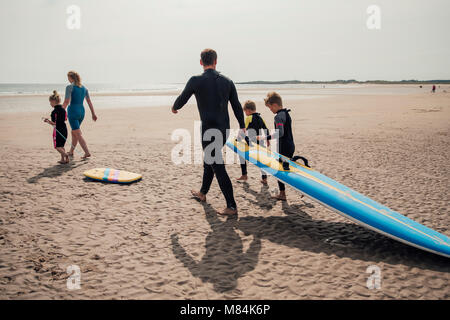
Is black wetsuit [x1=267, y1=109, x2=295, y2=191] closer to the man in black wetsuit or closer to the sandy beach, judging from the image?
the man in black wetsuit

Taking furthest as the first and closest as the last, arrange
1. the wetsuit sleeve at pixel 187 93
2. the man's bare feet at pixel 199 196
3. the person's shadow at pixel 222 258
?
1. the man's bare feet at pixel 199 196
2. the wetsuit sleeve at pixel 187 93
3. the person's shadow at pixel 222 258

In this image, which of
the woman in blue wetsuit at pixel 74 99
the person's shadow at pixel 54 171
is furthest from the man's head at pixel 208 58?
the person's shadow at pixel 54 171

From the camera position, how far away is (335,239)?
151 inches

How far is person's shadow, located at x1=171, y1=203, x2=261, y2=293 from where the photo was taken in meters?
2.99

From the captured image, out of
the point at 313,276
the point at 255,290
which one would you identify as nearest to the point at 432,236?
the point at 313,276

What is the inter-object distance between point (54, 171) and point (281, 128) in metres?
5.15

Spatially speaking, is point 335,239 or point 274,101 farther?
point 274,101

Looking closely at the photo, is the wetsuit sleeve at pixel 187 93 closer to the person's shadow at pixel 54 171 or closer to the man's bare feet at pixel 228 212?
the man's bare feet at pixel 228 212

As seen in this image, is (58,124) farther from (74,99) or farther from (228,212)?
(228,212)

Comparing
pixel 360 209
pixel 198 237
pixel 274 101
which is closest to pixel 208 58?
pixel 274 101

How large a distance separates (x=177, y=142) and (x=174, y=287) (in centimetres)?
787

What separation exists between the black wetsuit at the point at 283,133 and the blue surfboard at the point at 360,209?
33 centimetres

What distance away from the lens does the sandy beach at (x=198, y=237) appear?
9.32 ft

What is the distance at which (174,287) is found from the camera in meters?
2.84
